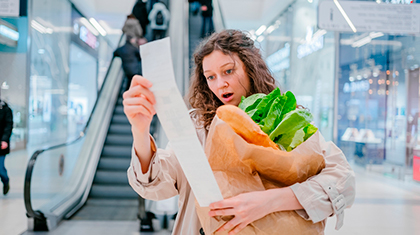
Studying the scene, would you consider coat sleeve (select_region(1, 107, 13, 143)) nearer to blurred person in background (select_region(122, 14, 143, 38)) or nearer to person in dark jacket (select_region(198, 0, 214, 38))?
blurred person in background (select_region(122, 14, 143, 38))

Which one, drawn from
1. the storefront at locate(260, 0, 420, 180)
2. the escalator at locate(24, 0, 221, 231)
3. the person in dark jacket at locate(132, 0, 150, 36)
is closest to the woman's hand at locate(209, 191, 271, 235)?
the escalator at locate(24, 0, 221, 231)

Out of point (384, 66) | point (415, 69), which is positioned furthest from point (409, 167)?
point (384, 66)

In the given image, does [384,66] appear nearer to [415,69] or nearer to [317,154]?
[415,69]

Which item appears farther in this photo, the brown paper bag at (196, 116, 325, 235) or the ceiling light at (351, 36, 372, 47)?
the ceiling light at (351, 36, 372, 47)

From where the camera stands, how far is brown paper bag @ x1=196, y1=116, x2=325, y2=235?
2.27 feet

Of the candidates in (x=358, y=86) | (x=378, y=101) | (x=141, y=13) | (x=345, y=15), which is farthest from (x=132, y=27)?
(x=378, y=101)

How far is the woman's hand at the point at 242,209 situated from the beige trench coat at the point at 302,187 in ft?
0.38

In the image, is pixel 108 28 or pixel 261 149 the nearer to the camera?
pixel 261 149

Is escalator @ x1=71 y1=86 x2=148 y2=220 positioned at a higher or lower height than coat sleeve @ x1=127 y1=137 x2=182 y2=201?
lower

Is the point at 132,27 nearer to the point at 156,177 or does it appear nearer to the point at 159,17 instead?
the point at 159,17

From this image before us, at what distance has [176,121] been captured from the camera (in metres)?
0.65

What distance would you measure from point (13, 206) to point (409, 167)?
6436mm

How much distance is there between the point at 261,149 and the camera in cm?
67

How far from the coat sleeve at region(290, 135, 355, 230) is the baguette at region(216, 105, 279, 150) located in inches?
7.4
